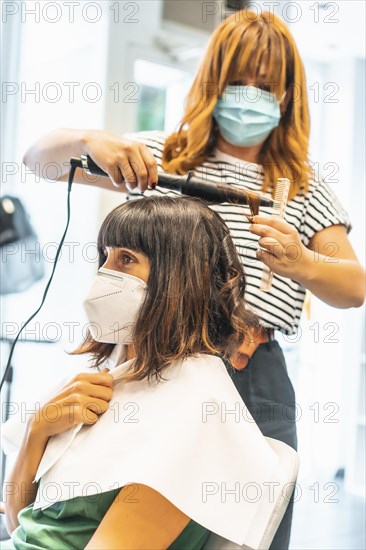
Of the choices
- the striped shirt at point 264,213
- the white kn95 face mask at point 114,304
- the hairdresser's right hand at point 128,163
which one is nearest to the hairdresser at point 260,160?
the striped shirt at point 264,213

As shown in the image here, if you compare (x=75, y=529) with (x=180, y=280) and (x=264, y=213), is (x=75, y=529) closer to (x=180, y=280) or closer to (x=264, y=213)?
(x=180, y=280)

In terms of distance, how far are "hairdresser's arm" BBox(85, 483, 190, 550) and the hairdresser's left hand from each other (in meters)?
0.50

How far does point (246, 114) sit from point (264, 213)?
26cm

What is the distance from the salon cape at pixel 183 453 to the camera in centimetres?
122

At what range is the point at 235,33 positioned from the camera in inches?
64.5

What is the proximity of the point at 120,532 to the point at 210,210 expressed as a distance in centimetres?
65

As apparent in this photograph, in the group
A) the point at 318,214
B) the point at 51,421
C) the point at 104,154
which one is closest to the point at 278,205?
the point at 318,214

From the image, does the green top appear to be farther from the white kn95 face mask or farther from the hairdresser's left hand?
the hairdresser's left hand

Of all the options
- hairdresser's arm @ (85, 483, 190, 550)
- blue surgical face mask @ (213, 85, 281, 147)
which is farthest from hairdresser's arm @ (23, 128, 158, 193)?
hairdresser's arm @ (85, 483, 190, 550)

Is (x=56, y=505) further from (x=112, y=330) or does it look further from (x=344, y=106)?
(x=344, y=106)

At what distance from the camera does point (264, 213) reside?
5.18 ft

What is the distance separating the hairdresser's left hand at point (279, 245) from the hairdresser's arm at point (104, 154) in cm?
23

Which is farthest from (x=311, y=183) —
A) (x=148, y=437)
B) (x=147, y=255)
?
(x=148, y=437)

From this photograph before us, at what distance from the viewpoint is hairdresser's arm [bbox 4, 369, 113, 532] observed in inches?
53.1
